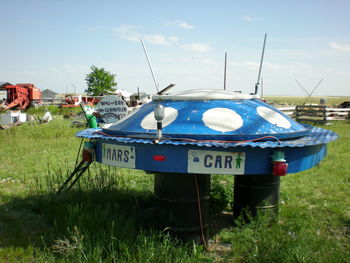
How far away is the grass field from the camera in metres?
3.28

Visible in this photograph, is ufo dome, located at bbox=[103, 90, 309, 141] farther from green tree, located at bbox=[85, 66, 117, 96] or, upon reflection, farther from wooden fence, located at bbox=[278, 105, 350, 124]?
green tree, located at bbox=[85, 66, 117, 96]

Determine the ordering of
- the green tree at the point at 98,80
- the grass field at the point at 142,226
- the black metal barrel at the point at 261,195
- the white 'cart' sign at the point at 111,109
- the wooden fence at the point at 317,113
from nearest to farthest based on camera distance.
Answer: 1. the grass field at the point at 142,226
2. the black metal barrel at the point at 261,195
3. the white 'cart' sign at the point at 111,109
4. the wooden fence at the point at 317,113
5. the green tree at the point at 98,80

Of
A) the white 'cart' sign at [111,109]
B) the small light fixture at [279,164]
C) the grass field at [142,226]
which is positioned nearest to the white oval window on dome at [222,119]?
the small light fixture at [279,164]

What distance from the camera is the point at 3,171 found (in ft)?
24.5

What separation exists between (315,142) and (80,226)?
2.58m

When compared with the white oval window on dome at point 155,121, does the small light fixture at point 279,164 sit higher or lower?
lower

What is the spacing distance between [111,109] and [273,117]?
15.5ft

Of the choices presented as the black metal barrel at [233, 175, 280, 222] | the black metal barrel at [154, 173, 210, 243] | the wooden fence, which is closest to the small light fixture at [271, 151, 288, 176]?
the black metal barrel at [154, 173, 210, 243]

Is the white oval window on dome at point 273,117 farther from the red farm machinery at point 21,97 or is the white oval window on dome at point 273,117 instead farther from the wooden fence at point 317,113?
the red farm machinery at point 21,97

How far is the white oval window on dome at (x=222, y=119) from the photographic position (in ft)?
11.4

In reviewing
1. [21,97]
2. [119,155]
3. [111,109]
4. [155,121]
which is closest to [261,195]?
[155,121]

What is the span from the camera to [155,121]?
12.4ft

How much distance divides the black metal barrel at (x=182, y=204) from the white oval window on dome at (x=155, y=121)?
21.1 inches

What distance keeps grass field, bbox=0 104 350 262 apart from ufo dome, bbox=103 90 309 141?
102 cm
